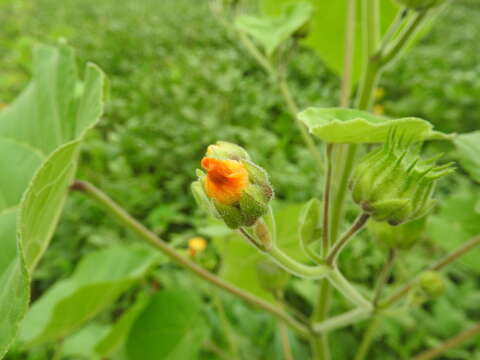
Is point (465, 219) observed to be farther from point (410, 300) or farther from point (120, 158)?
point (120, 158)

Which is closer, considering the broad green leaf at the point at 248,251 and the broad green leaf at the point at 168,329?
the broad green leaf at the point at 248,251

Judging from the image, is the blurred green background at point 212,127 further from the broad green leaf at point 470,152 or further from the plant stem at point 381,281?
the broad green leaf at point 470,152

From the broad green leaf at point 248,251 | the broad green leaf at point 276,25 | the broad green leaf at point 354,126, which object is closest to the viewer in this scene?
the broad green leaf at point 354,126

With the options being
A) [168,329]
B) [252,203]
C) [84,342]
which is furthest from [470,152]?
[84,342]

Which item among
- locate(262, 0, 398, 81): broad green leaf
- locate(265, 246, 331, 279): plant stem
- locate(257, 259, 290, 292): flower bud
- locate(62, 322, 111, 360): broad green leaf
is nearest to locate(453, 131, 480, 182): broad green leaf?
locate(265, 246, 331, 279): plant stem

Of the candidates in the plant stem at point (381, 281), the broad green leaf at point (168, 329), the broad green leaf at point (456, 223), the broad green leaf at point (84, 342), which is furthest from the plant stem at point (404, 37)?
the broad green leaf at point (84, 342)

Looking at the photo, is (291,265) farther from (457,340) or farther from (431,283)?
(457,340)
